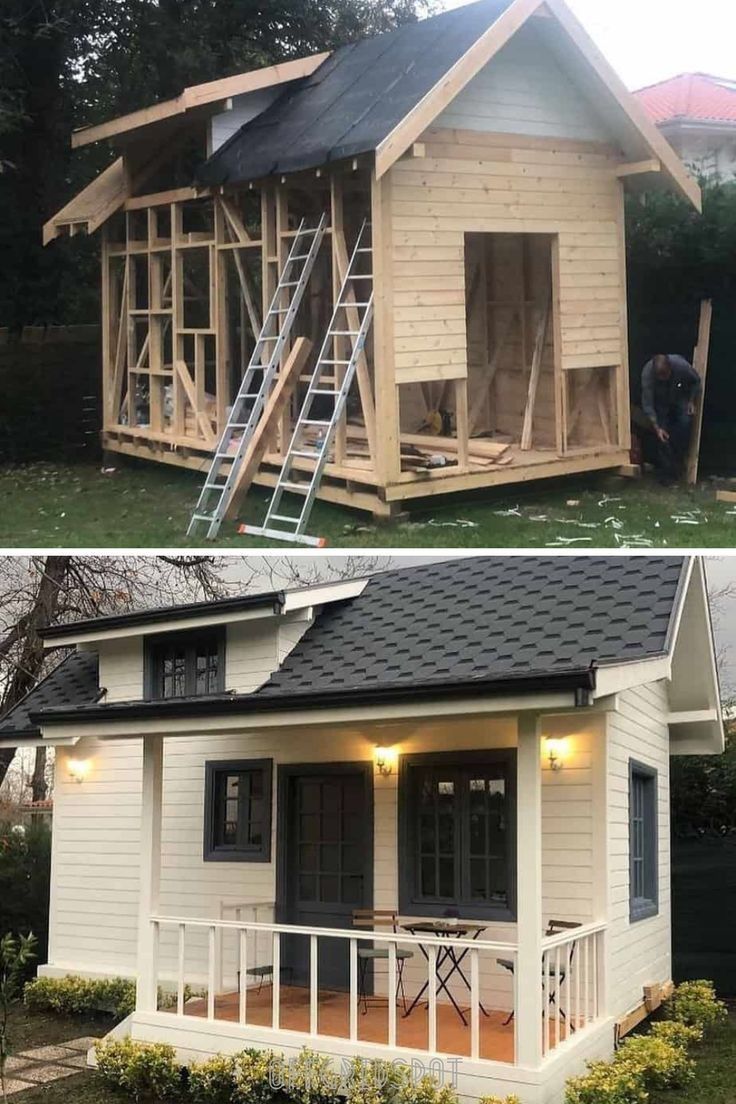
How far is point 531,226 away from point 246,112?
11.2 ft

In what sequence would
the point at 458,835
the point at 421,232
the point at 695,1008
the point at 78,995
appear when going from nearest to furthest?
the point at 458,835, the point at 695,1008, the point at 78,995, the point at 421,232

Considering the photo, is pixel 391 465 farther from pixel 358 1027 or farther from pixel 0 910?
pixel 0 910

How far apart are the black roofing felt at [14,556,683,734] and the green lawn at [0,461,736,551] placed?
2.69 feet

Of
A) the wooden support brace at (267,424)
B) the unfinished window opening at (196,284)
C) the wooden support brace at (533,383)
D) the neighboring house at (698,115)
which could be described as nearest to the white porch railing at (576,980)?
the wooden support brace at (267,424)

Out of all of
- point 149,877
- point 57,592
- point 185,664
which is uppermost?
point 57,592

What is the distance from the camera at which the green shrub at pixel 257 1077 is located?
6867 millimetres

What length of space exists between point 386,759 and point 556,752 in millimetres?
1277

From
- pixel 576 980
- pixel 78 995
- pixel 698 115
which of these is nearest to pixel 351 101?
pixel 576 980

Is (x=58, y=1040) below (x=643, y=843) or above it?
below

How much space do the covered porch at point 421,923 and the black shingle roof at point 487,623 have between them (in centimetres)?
40

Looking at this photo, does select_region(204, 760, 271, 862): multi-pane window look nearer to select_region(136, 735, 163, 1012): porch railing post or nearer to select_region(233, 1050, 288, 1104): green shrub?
select_region(136, 735, 163, 1012): porch railing post

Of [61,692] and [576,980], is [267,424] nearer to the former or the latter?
[61,692]

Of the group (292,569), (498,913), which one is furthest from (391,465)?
(292,569)

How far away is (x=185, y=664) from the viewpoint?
9414 millimetres
